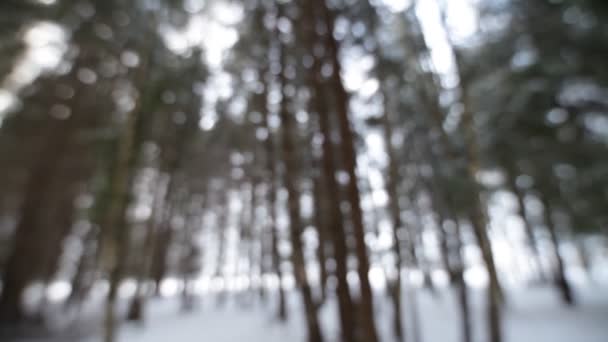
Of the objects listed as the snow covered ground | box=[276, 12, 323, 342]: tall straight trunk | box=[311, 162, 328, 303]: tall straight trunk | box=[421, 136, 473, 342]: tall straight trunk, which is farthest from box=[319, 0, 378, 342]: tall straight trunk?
the snow covered ground

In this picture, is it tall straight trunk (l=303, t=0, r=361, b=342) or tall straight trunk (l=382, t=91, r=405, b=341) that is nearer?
tall straight trunk (l=303, t=0, r=361, b=342)

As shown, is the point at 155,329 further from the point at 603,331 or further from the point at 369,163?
the point at 603,331

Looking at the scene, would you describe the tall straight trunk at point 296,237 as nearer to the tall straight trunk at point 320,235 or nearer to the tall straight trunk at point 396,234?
the tall straight trunk at point 320,235

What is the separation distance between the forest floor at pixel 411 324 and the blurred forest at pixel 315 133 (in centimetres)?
49

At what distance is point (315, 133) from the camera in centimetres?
964

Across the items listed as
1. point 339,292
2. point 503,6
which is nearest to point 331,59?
point 339,292

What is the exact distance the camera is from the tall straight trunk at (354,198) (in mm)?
4648

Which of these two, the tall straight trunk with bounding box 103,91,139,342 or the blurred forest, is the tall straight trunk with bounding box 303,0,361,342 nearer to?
the blurred forest

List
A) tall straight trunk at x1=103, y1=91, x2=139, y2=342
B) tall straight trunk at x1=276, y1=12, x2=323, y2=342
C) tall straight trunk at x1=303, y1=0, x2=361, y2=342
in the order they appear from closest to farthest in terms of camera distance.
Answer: tall straight trunk at x1=303, y1=0, x2=361, y2=342, tall straight trunk at x1=103, y1=91, x2=139, y2=342, tall straight trunk at x1=276, y1=12, x2=323, y2=342

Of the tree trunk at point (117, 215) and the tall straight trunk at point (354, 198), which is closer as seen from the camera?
the tall straight trunk at point (354, 198)

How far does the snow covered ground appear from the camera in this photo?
891cm

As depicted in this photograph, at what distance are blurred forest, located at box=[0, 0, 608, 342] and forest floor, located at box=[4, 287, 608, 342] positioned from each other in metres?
0.49

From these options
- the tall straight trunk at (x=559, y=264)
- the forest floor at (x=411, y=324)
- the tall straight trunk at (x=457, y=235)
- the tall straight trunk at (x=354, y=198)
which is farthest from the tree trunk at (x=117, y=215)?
the tall straight trunk at (x=559, y=264)

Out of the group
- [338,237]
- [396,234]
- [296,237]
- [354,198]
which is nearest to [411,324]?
[396,234]
